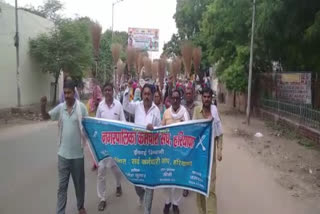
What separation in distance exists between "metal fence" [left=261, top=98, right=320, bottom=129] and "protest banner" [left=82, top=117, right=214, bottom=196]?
7.00 metres

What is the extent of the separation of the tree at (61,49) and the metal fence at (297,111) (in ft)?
37.2

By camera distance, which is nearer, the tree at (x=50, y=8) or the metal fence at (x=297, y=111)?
the metal fence at (x=297, y=111)

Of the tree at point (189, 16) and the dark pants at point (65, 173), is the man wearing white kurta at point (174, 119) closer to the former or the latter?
the dark pants at point (65, 173)

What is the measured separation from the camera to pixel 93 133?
488 cm

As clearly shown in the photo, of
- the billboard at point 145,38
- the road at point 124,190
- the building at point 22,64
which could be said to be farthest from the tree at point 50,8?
the road at point 124,190

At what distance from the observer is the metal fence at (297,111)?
10902 mm

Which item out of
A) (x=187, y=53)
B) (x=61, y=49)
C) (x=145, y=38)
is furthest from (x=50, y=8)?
(x=187, y=53)

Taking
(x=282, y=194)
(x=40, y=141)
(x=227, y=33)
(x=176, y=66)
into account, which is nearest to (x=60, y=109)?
(x=282, y=194)

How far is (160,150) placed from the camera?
15.4ft

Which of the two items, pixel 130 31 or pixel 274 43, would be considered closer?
pixel 274 43

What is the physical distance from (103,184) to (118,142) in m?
0.79

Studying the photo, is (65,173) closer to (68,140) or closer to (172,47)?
(68,140)

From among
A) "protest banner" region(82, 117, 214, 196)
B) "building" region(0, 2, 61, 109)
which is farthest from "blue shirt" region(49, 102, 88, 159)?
"building" region(0, 2, 61, 109)

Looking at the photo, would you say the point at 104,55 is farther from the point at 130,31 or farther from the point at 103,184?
the point at 103,184
